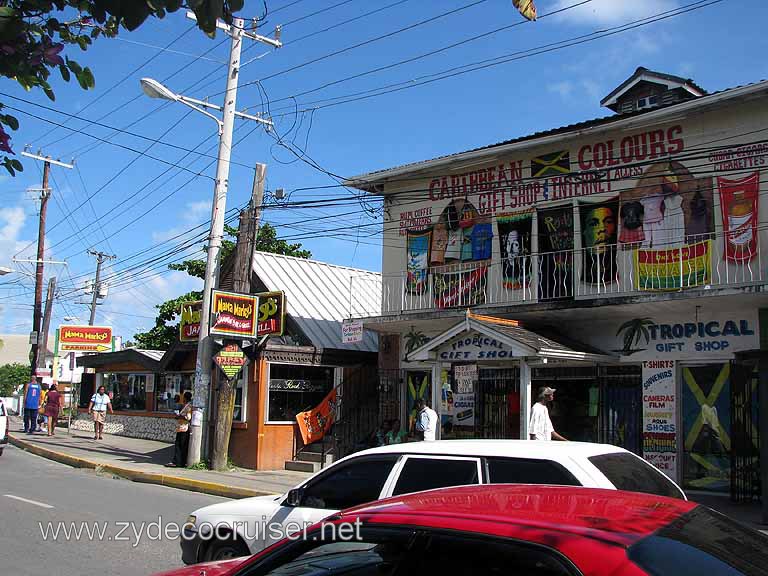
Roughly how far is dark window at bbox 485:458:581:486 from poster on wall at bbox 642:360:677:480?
9.87 m

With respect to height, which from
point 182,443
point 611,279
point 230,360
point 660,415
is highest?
point 611,279

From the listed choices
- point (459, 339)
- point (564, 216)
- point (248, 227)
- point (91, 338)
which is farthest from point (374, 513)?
point (91, 338)

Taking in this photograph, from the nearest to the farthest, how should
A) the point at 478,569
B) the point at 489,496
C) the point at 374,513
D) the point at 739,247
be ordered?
the point at 478,569
the point at 374,513
the point at 489,496
the point at 739,247

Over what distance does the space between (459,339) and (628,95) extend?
7839 mm

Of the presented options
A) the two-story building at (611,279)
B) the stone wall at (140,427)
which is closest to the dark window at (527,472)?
the two-story building at (611,279)

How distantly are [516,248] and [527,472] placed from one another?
11923 millimetres

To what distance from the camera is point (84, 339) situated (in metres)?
30.2

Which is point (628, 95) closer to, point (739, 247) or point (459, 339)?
point (739, 247)

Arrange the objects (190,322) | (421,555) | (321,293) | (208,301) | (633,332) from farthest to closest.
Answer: (321,293) < (190,322) < (208,301) < (633,332) < (421,555)

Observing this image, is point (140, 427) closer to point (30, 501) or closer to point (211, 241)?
point (211, 241)

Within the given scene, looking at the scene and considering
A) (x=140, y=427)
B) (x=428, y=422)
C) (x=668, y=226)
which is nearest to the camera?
(x=668, y=226)

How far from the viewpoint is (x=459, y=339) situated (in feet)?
50.1

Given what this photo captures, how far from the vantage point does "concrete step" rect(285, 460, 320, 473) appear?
18.4m

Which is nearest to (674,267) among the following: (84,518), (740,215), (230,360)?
(740,215)
